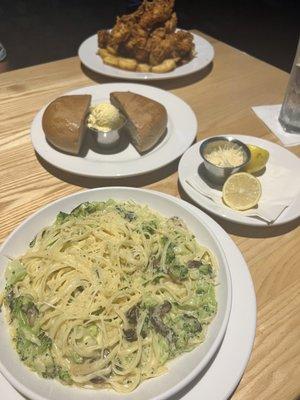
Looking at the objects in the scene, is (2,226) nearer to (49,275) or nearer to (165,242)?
(49,275)

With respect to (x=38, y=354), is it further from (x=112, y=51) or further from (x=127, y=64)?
(x=112, y=51)

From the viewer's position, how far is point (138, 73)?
2.75 metres

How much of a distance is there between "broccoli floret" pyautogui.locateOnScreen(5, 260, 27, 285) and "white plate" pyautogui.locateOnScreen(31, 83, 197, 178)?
637 millimetres

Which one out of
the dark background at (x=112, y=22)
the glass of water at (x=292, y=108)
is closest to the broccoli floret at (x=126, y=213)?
the glass of water at (x=292, y=108)

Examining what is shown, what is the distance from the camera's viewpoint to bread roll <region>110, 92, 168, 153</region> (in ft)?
6.68

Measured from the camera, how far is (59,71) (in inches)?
110

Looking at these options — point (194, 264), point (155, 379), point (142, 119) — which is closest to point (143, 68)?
point (142, 119)

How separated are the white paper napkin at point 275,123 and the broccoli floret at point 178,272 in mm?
1170

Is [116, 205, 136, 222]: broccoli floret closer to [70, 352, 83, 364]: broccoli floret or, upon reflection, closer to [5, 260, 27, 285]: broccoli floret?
[5, 260, 27, 285]: broccoli floret

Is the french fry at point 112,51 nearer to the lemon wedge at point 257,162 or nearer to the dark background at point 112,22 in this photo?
the lemon wedge at point 257,162

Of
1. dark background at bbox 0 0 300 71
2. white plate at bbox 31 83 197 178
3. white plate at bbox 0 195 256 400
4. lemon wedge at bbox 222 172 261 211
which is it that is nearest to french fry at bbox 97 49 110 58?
white plate at bbox 31 83 197 178

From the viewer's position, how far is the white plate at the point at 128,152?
1.87 m

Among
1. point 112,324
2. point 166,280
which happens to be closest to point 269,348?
point 166,280

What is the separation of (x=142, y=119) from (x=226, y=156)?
50 cm
